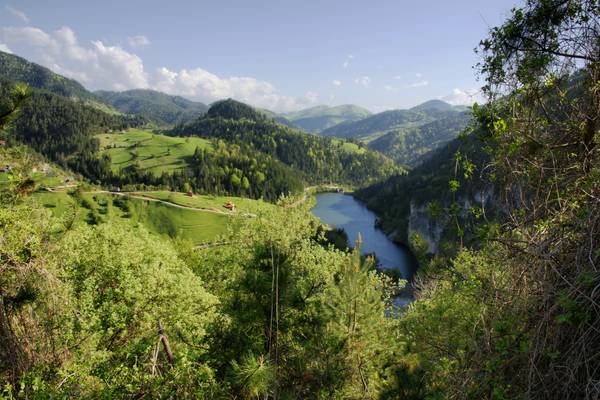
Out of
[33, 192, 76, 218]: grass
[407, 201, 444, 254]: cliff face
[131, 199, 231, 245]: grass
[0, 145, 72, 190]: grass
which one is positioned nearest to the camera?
[0, 145, 72, 190]: grass

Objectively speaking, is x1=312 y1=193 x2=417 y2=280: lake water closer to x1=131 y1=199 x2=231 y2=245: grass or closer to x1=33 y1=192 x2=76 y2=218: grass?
x1=131 y1=199 x2=231 y2=245: grass

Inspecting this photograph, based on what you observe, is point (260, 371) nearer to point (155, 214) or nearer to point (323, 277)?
point (323, 277)

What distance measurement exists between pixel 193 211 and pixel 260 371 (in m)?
141

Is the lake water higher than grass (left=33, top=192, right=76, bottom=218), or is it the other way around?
grass (left=33, top=192, right=76, bottom=218)

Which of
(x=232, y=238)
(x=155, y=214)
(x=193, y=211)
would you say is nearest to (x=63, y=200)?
(x=155, y=214)

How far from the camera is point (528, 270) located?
19.1ft

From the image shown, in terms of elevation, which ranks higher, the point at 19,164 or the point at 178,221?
the point at 19,164

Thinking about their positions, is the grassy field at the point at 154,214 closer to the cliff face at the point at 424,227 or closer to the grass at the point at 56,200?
the grass at the point at 56,200

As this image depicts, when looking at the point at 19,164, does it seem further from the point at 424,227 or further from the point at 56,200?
the point at 56,200

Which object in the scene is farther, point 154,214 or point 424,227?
point 154,214

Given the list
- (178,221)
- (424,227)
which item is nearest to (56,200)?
(178,221)

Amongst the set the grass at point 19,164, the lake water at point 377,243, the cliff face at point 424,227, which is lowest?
the lake water at point 377,243

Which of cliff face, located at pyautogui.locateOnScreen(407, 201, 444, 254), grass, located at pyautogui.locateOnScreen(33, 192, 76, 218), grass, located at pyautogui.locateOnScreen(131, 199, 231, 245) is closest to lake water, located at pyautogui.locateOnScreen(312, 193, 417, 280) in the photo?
cliff face, located at pyautogui.locateOnScreen(407, 201, 444, 254)

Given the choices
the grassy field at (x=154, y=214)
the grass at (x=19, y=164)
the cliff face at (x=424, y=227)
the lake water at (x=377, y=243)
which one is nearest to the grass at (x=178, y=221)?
the grassy field at (x=154, y=214)
